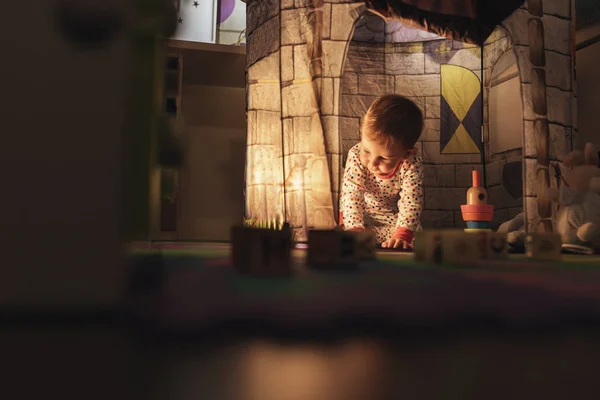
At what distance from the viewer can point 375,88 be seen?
3.51 meters

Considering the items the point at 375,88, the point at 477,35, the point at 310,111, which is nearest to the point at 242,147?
the point at 375,88

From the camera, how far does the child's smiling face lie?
1.93 meters

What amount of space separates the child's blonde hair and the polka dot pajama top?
122mm

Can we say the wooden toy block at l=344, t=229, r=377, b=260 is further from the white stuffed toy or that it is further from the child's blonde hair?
the white stuffed toy

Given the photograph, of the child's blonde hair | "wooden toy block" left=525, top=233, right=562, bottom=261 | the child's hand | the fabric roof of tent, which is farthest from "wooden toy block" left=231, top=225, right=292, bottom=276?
the fabric roof of tent

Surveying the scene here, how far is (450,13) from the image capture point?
8.30ft

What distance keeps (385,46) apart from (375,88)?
329 millimetres

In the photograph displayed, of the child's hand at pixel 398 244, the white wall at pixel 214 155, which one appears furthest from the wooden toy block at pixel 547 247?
the white wall at pixel 214 155

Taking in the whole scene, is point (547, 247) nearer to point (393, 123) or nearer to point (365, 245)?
point (365, 245)

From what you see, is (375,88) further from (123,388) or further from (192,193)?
(123,388)

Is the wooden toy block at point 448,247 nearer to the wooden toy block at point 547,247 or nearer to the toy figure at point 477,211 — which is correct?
the wooden toy block at point 547,247

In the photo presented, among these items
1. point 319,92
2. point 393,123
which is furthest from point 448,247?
point 319,92

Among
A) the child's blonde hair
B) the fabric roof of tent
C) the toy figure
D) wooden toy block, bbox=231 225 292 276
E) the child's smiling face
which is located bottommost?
wooden toy block, bbox=231 225 292 276

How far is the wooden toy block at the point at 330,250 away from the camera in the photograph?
3.13 ft
